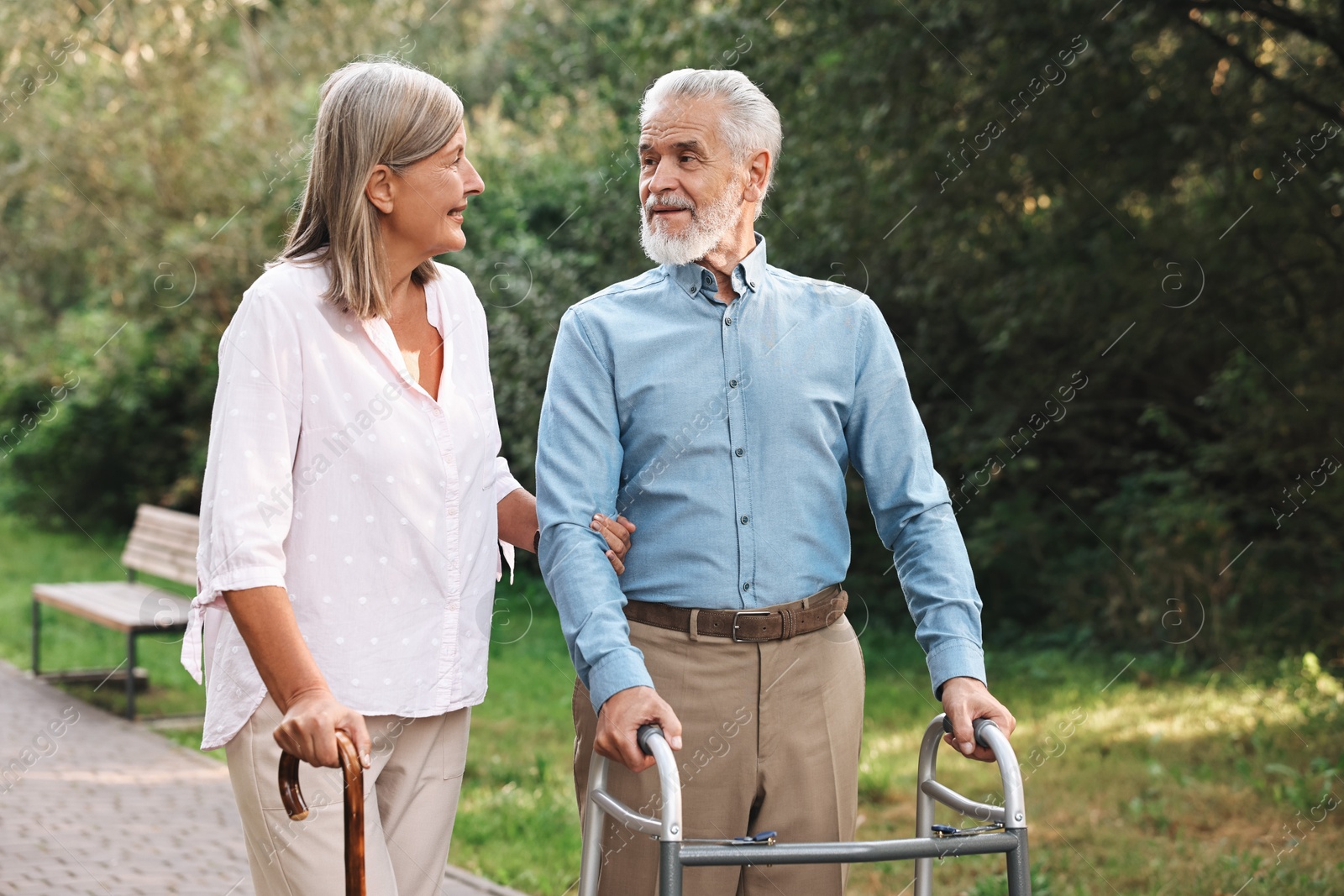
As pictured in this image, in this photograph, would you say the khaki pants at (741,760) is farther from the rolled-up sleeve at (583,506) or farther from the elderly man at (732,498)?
the rolled-up sleeve at (583,506)

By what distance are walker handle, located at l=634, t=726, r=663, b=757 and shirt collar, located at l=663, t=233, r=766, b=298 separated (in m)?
1.01

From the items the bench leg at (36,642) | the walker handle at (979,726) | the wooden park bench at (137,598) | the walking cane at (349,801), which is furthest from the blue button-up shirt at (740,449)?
the bench leg at (36,642)

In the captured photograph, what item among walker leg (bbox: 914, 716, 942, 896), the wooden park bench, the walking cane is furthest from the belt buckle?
the wooden park bench

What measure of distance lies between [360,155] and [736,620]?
1159 mm

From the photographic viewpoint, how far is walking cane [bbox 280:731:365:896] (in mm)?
2201

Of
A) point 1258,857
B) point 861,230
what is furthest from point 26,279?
point 1258,857

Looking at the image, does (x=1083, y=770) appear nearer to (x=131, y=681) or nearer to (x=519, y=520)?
(x=519, y=520)

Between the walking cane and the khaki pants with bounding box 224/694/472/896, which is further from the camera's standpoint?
the khaki pants with bounding box 224/694/472/896

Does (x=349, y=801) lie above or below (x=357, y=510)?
below

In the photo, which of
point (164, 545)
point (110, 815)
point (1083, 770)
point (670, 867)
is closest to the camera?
point (670, 867)

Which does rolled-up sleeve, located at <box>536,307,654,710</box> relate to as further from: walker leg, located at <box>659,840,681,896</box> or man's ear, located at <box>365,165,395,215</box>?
man's ear, located at <box>365,165,395,215</box>

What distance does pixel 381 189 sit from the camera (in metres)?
2.58

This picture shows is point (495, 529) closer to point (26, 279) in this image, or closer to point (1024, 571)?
point (1024, 571)

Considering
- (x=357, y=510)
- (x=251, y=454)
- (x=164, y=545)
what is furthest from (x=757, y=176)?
(x=164, y=545)
